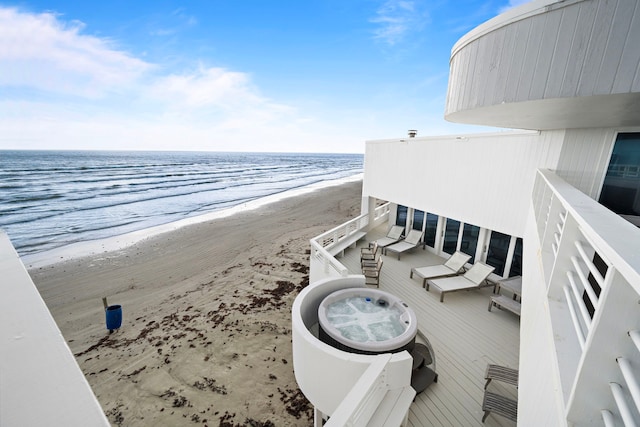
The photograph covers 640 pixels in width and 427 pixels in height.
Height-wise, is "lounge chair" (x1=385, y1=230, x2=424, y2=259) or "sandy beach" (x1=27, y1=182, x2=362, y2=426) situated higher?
"lounge chair" (x1=385, y1=230, x2=424, y2=259)

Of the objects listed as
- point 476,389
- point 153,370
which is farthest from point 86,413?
point 153,370

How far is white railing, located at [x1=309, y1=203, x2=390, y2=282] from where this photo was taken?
726 cm

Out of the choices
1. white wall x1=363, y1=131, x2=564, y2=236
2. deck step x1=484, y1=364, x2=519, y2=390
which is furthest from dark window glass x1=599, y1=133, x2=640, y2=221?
deck step x1=484, y1=364, x2=519, y2=390

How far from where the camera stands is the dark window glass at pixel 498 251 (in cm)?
803

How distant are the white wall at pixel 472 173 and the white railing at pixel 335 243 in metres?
1.85

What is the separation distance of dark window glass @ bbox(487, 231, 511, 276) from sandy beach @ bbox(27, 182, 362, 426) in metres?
6.77

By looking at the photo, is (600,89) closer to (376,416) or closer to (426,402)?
(376,416)

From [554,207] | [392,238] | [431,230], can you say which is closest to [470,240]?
[431,230]

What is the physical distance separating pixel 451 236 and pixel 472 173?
254cm

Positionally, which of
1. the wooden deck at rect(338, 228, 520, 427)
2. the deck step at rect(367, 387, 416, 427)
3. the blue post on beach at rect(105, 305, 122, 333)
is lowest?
the blue post on beach at rect(105, 305, 122, 333)

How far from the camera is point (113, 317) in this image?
8273 mm

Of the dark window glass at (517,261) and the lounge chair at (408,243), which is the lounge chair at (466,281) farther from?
the lounge chair at (408,243)

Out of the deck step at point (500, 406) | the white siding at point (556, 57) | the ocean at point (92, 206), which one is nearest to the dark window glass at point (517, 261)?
the deck step at point (500, 406)

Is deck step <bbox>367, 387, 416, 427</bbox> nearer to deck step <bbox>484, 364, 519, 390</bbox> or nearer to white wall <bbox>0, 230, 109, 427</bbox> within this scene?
deck step <bbox>484, 364, 519, 390</bbox>
